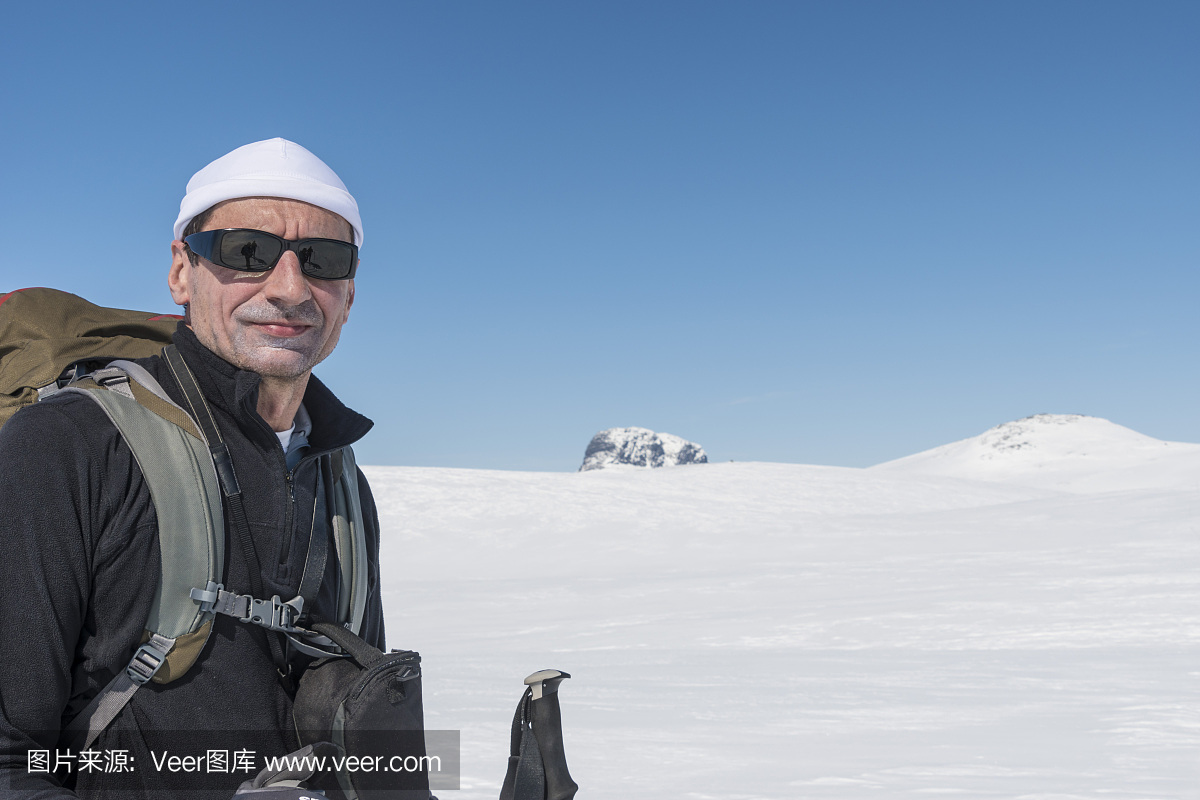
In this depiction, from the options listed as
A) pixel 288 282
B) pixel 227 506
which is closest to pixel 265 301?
pixel 288 282

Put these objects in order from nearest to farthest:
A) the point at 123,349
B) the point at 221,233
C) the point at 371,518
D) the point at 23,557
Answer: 1. the point at 23,557
2. the point at 221,233
3. the point at 123,349
4. the point at 371,518

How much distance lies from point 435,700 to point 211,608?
601 centimetres

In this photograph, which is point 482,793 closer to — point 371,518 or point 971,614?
point 371,518

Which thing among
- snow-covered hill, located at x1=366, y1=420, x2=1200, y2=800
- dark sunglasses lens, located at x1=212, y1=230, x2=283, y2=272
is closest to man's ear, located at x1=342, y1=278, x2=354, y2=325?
dark sunglasses lens, located at x1=212, y1=230, x2=283, y2=272

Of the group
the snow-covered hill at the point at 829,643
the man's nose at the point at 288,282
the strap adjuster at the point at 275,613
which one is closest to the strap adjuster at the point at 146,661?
the strap adjuster at the point at 275,613

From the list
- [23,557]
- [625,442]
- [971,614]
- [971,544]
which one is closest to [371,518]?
[23,557]

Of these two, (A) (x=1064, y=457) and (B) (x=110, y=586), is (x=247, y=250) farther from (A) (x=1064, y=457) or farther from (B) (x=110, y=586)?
(A) (x=1064, y=457)

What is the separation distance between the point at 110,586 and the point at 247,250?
2.02ft

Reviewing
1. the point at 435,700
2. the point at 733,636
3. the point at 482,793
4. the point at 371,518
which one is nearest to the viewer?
the point at 371,518

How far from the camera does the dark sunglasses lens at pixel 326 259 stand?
5.55 ft

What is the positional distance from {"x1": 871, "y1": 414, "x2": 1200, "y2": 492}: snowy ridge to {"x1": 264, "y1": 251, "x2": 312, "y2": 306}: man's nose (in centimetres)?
4395

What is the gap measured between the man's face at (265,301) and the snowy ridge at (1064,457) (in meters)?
43.9

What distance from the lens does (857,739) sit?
5797 mm

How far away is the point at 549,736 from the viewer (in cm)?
144
